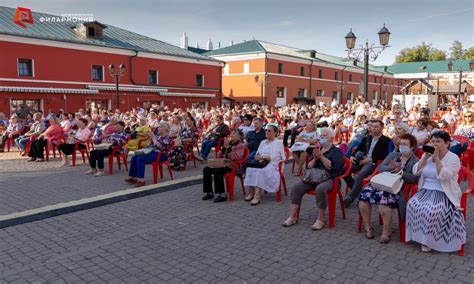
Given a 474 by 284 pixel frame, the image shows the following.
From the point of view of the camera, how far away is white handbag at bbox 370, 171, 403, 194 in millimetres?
4527

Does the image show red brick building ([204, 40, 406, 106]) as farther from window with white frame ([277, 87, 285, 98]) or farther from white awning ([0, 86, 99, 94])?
white awning ([0, 86, 99, 94])

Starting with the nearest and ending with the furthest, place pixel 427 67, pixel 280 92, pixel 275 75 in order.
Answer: pixel 275 75 → pixel 280 92 → pixel 427 67

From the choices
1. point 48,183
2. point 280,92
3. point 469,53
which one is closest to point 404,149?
point 48,183

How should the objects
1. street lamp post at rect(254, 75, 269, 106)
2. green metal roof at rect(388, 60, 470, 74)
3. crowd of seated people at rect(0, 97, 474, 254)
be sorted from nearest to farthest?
1. crowd of seated people at rect(0, 97, 474, 254)
2. street lamp post at rect(254, 75, 269, 106)
3. green metal roof at rect(388, 60, 470, 74)

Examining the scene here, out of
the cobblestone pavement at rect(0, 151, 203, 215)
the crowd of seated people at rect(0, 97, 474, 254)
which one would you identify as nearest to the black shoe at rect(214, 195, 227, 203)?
the crowd of seated people at rect(0, 97, 474, 254)

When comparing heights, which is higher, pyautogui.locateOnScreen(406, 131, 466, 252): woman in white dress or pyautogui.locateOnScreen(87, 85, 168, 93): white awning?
pyautogui.locateOnScreen(87, 85, 168, 93): white awning

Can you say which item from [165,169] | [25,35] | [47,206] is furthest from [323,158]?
[25,35]

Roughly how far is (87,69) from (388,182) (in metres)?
25.3

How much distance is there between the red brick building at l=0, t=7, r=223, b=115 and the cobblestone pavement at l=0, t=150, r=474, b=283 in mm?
20234

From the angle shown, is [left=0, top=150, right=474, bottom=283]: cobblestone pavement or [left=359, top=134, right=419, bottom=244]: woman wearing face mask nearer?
[left=0, top=150, right=474, bottom=283]: cobblestone pavement

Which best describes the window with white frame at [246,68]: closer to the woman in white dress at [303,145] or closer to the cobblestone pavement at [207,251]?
the woman in white dress at [303,145]

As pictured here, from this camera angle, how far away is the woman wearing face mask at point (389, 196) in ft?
15.4

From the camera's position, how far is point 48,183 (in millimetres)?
8148

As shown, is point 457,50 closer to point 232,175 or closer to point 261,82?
point 261,82
